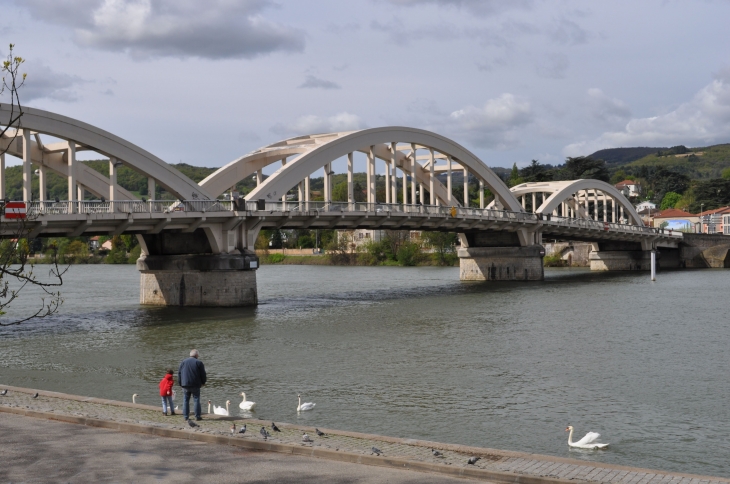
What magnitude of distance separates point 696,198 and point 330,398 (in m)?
128

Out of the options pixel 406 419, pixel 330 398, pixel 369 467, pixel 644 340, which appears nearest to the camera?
pixel 369 467

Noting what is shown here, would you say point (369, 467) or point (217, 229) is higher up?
point (217, 229)

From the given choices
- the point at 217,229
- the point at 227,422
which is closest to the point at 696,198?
the point at 217,229

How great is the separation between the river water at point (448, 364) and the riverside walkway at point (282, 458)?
136 inches

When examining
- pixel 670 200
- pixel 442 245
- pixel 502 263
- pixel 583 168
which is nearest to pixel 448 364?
pixel 502 263

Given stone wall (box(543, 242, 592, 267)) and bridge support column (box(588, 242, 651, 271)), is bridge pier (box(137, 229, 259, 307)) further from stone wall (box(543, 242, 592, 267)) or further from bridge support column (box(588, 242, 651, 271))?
stone wall (box(543, 242, 592, 267))

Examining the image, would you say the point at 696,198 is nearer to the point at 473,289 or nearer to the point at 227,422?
the point at 473,289

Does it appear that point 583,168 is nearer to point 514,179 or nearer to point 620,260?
point 514,179

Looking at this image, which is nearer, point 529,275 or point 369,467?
point 369,467

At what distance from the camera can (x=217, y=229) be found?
41.6m

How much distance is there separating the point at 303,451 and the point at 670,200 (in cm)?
15833

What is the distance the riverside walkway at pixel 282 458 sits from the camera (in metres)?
9.58

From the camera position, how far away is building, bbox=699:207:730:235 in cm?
11281

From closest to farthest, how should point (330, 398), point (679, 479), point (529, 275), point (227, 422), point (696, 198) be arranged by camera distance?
point (679, 479)
point (227, 422)
point (330, 398)
point (529, 275)
point (696, 198)
